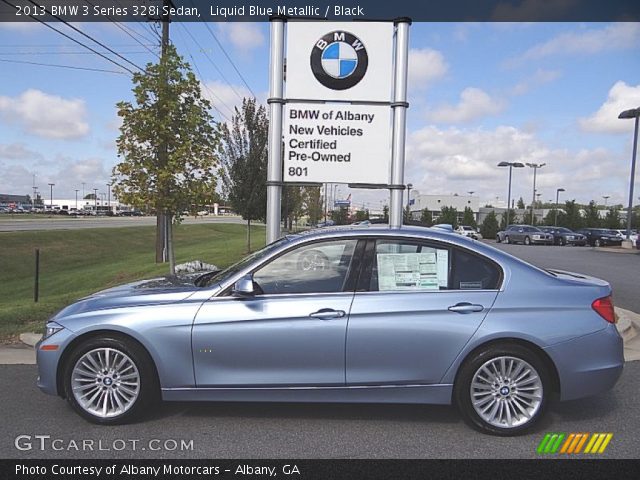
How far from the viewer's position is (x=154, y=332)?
420 cm

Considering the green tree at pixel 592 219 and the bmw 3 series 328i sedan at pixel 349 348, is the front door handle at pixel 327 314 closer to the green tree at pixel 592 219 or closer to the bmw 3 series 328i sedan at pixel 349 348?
the bmw 3 series 328i sedan at pixel 349 348

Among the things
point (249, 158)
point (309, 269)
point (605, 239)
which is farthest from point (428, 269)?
point (605, 239)

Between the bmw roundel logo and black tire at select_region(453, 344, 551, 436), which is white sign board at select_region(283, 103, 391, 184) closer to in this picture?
the bmw roundel logo

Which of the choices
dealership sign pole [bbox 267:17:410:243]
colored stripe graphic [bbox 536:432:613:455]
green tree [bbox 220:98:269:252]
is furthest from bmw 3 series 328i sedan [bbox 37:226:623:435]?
green tree [bbox 220:98:269:252]

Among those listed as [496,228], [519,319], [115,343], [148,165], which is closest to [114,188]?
[148,165]

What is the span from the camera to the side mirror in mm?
4141

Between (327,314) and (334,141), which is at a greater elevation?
(334,141)

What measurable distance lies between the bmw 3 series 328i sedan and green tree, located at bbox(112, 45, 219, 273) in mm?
5341

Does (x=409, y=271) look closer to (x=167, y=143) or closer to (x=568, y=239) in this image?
(x=167, y=143)

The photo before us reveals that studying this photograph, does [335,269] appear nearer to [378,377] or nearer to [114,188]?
[378,377]

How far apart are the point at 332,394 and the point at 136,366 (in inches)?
60.8

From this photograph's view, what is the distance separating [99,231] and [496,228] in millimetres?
37520

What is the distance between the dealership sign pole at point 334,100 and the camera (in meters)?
8.55

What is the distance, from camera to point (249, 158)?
21.0m
